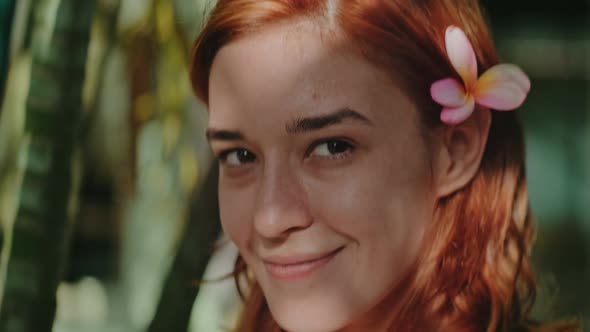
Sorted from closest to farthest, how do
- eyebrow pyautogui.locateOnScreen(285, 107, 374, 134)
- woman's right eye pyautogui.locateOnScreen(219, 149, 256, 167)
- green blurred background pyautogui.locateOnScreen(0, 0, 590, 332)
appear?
1. eyebrow pyautogui.locateOnScreen(285, 107, 374, 134)
2. woman's right eye pyautogui.locateOnScreen(219, 149, 256, 167)
3. green blurred background pyautogui.locateOnScreen(0, 0, 590, 332)

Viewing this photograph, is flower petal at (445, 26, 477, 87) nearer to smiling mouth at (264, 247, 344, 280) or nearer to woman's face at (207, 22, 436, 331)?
woman's face at (207, 22, 436, 331)

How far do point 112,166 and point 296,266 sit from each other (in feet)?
1.63

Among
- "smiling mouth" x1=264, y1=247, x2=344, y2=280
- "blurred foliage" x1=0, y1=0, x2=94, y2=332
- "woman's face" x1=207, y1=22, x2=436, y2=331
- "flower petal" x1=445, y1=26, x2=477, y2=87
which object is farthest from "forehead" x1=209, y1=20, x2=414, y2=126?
"blurred foliage" x1=0, y1=0, x2=94, y2=332

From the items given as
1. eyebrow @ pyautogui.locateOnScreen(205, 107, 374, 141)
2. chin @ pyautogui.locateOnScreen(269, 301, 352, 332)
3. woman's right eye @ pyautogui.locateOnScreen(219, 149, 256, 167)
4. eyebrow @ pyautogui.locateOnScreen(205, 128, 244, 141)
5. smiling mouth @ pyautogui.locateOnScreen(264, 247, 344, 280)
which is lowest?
chin @ pyautogui.locateOnScreen(269, 301, 352, 332)

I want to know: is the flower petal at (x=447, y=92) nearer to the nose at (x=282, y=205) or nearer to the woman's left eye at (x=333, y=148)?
the woman's left eye at (x=333, y=148)

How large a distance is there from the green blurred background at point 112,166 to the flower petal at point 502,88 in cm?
13

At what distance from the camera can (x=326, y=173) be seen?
4.88 ft

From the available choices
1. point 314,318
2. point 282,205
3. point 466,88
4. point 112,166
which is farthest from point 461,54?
point 112,166

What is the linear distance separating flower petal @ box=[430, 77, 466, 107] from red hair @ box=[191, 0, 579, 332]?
0.01 meters

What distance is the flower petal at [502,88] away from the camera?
1.50 meters

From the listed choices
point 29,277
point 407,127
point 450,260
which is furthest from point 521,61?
point 29,277

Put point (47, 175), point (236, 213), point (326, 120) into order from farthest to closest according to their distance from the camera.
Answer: point (47, 175)
point (236, 213)
point (326, 120)

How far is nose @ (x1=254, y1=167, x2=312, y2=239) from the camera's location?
149 centimetres

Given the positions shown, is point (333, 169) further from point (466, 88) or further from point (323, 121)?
point (466, 88)
